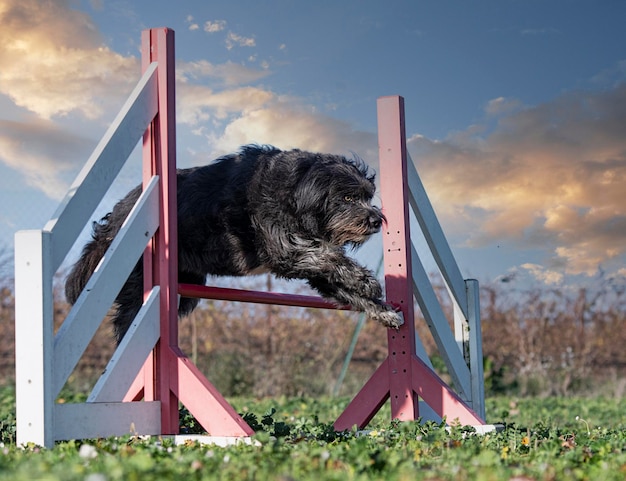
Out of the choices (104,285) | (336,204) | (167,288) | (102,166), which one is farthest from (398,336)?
(102,166)

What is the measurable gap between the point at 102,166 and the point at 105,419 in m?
1.04

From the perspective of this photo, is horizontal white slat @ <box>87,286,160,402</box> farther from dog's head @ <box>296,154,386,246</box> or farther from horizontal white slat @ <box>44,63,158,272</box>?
dog's head @ <box>296,154,386,246</box>

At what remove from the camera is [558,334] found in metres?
10.7

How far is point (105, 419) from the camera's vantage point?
325cm

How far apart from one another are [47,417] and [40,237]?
64cm

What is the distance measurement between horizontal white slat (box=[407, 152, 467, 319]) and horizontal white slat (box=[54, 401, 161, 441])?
72.4 inches

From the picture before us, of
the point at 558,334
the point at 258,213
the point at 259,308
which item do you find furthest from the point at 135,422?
the point at 558,334

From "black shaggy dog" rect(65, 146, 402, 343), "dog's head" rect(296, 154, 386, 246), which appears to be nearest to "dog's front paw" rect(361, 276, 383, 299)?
"black shaggy dog" rect(65, 146, 402, 343)

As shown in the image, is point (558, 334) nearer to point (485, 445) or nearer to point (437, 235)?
point (437, 235)

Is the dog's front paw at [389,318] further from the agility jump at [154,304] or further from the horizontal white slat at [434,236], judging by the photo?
the horizontal white slat at [434,236]

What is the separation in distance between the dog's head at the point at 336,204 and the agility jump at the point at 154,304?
130mm

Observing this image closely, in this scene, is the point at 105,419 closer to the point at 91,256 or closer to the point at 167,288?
the point at 167,288

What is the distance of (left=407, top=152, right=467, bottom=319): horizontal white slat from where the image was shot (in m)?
4.47

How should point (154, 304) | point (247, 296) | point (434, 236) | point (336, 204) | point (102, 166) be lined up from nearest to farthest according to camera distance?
point (102, 166) < point (154, 304) < point (247, 296) < point (336, 204) < point (434, 236)
